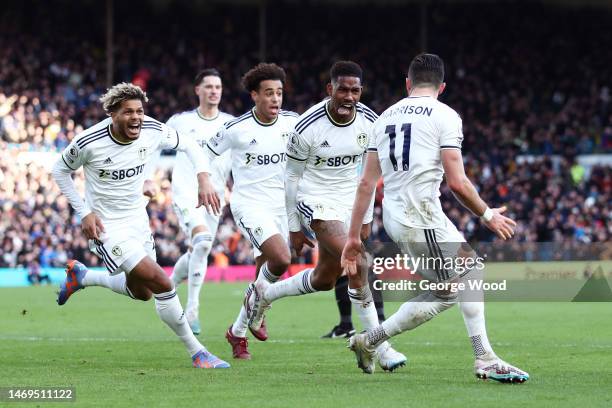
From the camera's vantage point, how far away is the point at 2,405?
7199 millimetres

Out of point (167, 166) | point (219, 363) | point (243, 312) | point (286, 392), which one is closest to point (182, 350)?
point (243, 312)

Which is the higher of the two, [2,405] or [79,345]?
[2,405]

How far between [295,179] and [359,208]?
247 cm

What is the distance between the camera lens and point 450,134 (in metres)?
→ 8.23

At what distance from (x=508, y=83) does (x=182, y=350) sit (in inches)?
1321

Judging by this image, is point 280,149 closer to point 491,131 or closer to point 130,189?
point 130,189

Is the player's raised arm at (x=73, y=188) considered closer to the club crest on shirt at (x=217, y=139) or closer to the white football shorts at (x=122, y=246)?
the white football shorts at (x=122, y=246)

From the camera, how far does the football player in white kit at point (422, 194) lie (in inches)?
327

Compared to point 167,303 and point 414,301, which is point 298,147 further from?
point 414,301

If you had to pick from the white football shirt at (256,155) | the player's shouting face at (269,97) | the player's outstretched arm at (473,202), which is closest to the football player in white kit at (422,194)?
the player's outstretched arm at (473,202)

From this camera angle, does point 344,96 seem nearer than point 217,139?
Yes

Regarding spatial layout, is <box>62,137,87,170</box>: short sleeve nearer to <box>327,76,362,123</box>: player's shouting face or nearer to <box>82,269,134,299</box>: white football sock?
<box>82,269,134,299</box>: white football sock

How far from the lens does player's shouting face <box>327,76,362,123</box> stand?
10.1 m

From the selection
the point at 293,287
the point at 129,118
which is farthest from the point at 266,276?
the point at 129,118
